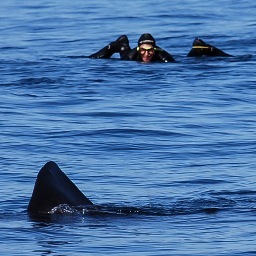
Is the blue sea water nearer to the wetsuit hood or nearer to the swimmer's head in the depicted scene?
the swimmer's head

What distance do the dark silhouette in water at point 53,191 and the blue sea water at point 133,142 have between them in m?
0.18

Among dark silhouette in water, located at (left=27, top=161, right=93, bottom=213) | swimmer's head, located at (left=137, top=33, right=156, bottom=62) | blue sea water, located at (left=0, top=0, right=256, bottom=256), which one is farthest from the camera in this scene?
swimmer's head, located at (left=137, top=33, right=156, bottom=62)

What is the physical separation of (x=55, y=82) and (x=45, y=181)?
1217cm

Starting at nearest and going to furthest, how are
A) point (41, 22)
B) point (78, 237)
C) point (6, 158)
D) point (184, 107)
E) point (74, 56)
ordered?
point (78, 237) < point (6, 158) < point (184, 107) < point (74, 56) < point (41, 22)

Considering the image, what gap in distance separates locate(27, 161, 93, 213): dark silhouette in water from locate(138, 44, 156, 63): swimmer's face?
15.3m

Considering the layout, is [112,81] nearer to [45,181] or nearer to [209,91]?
[209,91]

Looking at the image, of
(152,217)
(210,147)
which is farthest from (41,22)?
(152,217)

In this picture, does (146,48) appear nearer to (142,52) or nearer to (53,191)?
(142,52)

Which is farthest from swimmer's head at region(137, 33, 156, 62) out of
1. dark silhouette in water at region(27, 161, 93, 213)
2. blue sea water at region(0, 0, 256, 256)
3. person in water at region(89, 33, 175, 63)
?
dark silhouette in water at region(27, 161, 93, 213)

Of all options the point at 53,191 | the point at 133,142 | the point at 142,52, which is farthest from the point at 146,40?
the point at 53,191

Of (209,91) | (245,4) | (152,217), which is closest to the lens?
(152,217)

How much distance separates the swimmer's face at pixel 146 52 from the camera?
98.1 feet

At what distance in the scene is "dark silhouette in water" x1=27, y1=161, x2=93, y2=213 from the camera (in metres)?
14.6

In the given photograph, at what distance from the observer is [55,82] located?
26609 millimetres
